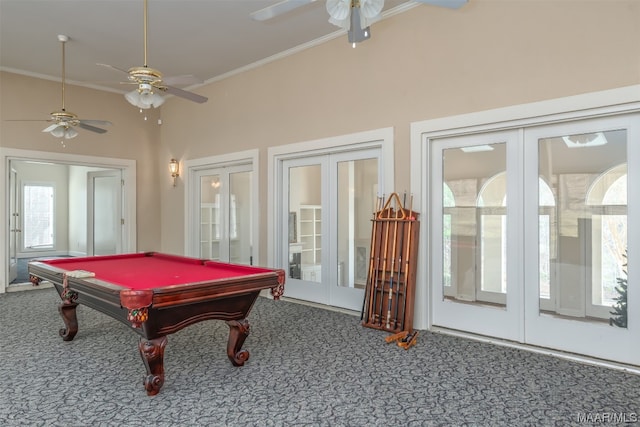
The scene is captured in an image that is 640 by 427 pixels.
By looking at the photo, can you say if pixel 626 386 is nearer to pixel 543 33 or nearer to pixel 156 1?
pixel 543 33

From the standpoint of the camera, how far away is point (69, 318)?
3596 mm

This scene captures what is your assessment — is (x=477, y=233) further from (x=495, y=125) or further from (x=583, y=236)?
(x=495, y=125)

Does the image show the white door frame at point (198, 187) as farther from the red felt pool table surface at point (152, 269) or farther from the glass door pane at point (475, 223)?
the glass door pane at point (475, 223)

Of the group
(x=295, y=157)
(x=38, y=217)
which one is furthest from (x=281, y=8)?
(x=38, y=217)

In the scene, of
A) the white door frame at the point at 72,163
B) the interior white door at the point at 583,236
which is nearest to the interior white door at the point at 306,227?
the interior white door at the point at 583,236

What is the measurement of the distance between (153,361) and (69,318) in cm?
159

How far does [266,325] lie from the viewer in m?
4.17

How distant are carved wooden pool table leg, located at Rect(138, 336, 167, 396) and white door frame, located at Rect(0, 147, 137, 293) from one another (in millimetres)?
4644

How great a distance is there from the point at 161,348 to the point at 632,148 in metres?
3.58

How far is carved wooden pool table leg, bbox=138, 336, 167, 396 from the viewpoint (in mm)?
2508

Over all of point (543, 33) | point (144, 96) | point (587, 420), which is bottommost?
point (587, 420)

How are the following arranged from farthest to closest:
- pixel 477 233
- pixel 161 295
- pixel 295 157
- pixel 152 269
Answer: pixel 295 157 → pixel 477 233 → pixel 152 269 → pixel 161 295

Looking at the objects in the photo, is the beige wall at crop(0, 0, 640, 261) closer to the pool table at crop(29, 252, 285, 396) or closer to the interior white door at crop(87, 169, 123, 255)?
the interior white door at crop(87, 169, 123, 255)

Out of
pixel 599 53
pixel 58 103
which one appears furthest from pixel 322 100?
pixel 58 103
